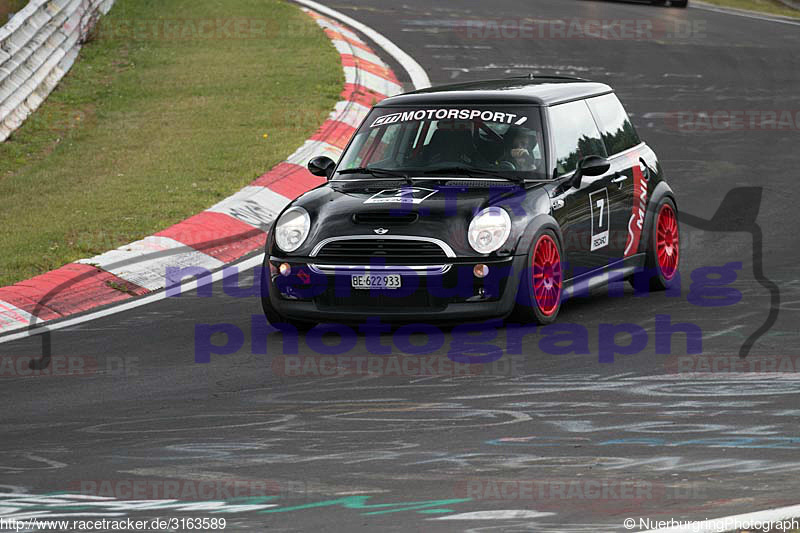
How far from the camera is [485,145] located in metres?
10.1

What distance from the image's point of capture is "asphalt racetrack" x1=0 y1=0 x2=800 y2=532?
18.5ft

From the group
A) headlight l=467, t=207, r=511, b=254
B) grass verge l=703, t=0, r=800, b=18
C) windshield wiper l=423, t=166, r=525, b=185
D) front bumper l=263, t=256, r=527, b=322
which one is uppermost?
grass verge l=703, t=0, r=800, b=18

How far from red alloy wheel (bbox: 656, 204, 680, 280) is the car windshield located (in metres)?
1.62

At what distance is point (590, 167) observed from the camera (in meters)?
9.98

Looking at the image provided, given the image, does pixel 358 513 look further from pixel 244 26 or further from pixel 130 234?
pixel 244 26

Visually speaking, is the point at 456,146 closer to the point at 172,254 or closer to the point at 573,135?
the point at 573,135

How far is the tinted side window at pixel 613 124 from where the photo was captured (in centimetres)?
1097

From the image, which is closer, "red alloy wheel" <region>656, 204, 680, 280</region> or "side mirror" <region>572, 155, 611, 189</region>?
"side mirror" <region>572, 155, 611, 189</region>

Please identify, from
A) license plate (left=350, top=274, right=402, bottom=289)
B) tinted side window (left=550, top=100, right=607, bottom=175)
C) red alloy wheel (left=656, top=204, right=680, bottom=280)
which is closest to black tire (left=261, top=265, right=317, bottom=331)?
license plate (left=350, top=274, right=402, bottom=289)

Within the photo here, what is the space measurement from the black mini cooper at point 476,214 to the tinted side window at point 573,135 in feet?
0.04

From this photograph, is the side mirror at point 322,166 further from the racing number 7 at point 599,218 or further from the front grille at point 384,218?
the racing number 7 at point 599,218

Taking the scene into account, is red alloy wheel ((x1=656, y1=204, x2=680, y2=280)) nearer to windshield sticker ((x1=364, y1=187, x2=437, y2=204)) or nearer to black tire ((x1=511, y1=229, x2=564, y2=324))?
black tire ((x1=511, y1=229, x2=564, y2=324))

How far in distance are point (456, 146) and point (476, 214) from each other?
1042 mm

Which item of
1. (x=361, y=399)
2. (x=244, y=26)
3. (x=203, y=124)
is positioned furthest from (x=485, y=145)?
(x=244, y=26)
